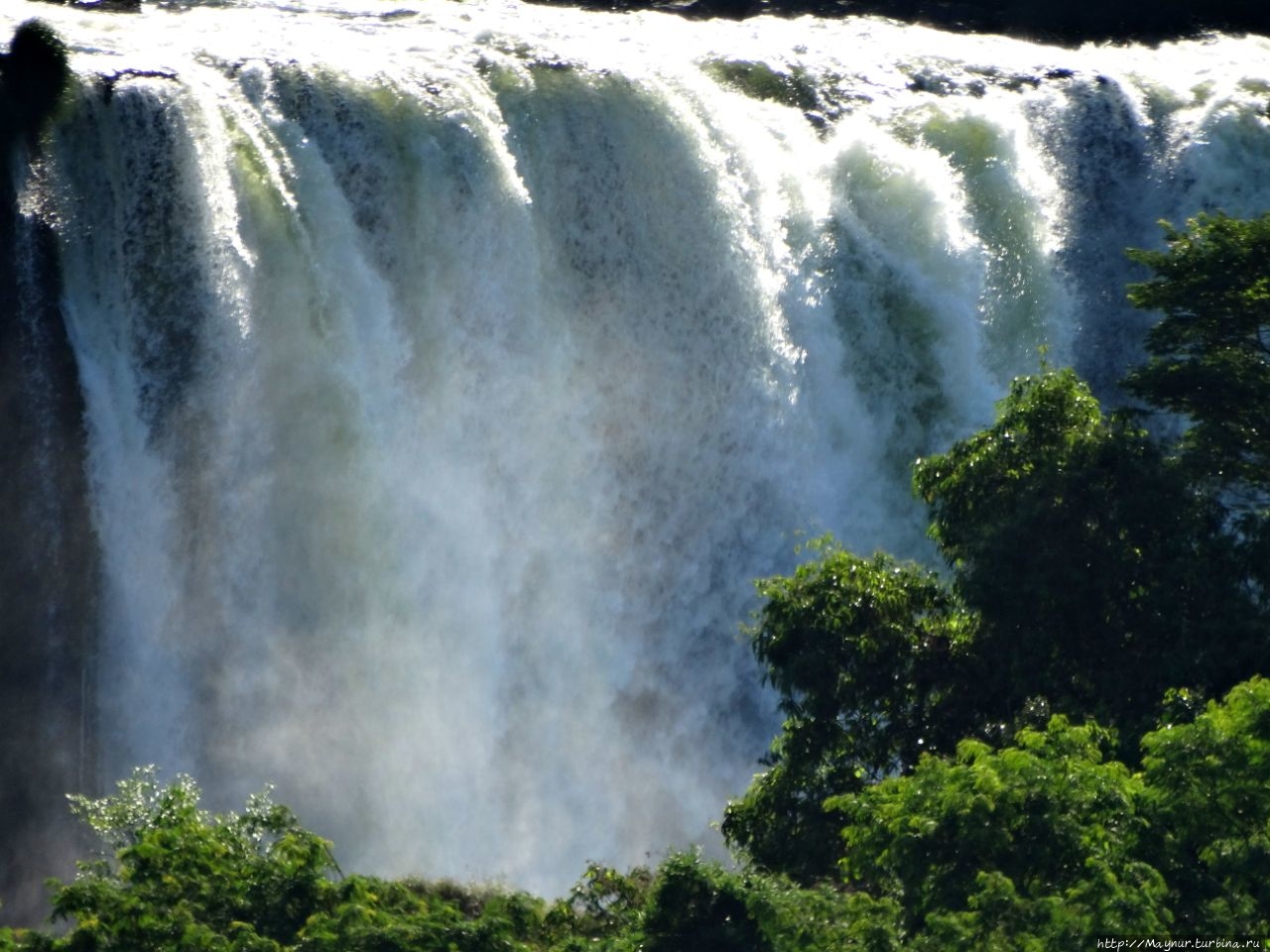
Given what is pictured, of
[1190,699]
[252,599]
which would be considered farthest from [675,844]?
[1190,699]

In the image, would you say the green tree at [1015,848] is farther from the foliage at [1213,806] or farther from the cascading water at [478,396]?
the cascading water at [478,396]

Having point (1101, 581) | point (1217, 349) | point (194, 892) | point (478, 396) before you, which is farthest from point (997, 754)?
point (478, 396)

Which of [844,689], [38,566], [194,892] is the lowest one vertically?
[194,892]

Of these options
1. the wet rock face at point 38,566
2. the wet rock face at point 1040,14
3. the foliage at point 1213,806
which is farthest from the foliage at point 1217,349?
the wet rock face at point 1040,14

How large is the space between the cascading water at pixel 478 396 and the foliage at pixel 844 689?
5395 mm

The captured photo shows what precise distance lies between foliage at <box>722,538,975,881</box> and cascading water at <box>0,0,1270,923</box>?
5395 millimetres

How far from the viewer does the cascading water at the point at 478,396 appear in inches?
792

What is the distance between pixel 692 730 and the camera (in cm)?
2067

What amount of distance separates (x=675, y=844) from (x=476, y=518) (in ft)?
12.7

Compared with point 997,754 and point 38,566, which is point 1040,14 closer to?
point 38,566

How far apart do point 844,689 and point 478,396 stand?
7.20 meters

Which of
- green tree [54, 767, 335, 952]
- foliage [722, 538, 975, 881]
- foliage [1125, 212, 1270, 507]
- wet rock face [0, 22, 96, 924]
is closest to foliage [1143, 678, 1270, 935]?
foliage [722, 538, 975, 881]

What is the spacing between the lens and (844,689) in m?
15.0

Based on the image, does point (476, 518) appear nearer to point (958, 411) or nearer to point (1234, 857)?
point (958, 411)
